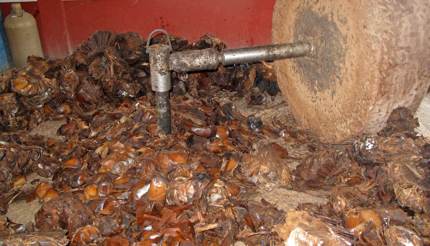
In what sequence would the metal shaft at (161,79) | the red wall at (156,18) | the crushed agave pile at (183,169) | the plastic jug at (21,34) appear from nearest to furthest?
the crushed agave pile at (183,169) < the metal shaft at (161,79) < the red wall at (156,18) < the plastic jug at (21,34)

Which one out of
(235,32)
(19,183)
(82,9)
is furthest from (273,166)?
(82,9)

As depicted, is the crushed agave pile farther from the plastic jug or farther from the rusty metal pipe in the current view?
the plastic jug

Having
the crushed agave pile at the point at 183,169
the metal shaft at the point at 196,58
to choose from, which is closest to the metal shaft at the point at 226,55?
the metal shaft at the point at 196,58

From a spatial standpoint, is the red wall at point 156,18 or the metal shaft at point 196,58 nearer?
the metal shaft at point 196,58

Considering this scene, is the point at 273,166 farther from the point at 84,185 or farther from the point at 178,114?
the point at 84,185

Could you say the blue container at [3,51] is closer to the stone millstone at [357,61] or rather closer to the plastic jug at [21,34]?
the plastic jug at [21,34]

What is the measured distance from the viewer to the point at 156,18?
4.87 metres

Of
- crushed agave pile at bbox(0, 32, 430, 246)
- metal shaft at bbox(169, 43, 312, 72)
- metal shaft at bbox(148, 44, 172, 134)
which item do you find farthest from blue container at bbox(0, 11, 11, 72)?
metal shaft at bbox(169, 43, 312, 72)

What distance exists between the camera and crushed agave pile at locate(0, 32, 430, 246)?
2.20 metres

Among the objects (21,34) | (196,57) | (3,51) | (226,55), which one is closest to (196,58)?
(196,57)

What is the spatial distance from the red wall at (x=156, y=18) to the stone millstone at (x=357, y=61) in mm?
1350

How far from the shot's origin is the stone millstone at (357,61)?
89.0 inches

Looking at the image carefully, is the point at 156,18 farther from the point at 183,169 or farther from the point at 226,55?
the point at 183,169

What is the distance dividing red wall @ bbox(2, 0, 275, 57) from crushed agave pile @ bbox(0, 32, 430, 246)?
2.54 feet
